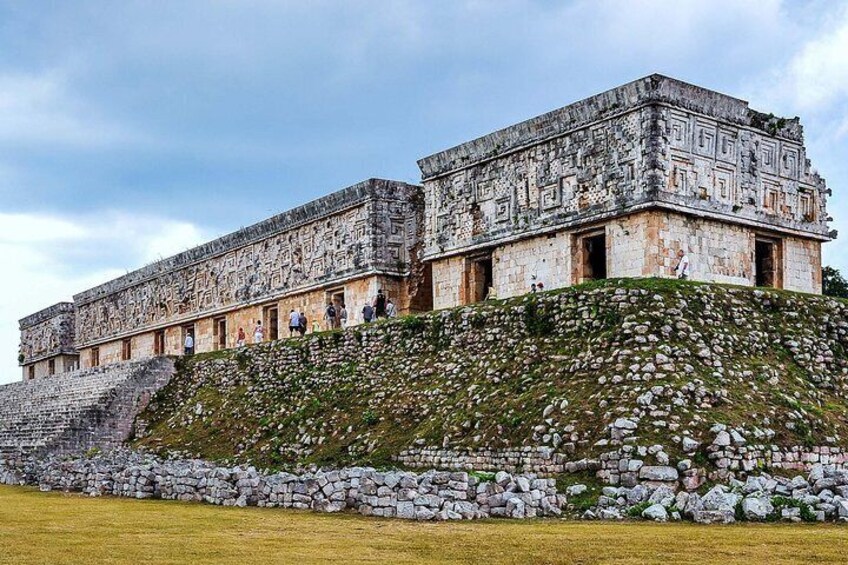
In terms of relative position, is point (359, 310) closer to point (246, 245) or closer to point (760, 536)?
point (246, 245)

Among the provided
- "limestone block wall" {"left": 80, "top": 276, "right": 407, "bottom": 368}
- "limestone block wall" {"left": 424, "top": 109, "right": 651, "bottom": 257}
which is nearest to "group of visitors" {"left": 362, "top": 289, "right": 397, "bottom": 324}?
"limestone block wall" {"left": 80, "top": 276, "right": 407, "bottom": 368}

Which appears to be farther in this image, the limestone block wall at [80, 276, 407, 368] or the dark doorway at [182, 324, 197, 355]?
the dark doorway at [182, 324, 197, 355]

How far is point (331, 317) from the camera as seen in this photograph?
2436 cm

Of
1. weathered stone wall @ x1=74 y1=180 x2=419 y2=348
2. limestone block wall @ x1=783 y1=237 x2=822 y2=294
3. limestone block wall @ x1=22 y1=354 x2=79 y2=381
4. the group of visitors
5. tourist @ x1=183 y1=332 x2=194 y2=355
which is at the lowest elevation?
limestone block wall @ x1=22 y1=354 x2=79 y2=381

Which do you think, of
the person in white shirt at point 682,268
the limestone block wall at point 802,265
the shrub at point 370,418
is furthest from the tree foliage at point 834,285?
the shrub at point 370,418

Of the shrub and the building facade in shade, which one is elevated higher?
the building facade in shade

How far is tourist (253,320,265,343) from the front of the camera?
26.5 meters

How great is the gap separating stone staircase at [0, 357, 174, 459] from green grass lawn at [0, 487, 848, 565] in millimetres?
10636

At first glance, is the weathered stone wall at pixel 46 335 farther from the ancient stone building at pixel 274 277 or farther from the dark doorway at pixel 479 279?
the dark doorway at pixel 479 279

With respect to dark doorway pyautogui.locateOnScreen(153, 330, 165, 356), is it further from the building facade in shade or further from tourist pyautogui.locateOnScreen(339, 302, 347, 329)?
tourist pyautogui.locateOnScreen(339, 302, 347, 329)

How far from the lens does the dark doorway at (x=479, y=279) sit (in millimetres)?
20734

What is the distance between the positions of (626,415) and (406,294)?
11776 millimetres

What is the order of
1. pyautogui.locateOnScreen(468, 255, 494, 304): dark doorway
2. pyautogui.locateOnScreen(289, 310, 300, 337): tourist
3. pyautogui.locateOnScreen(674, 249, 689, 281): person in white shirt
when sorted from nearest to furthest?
pyautogui.locateOnScreen(674, 249, 689, 281): person in white shirt < pyautogui.locateOnScreen(468, 255, 494, 304): dark doorway < pyautogui.locateOnScreen(289, 310, 300, 337): tourist

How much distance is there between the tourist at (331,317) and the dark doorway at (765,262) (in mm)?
9696
